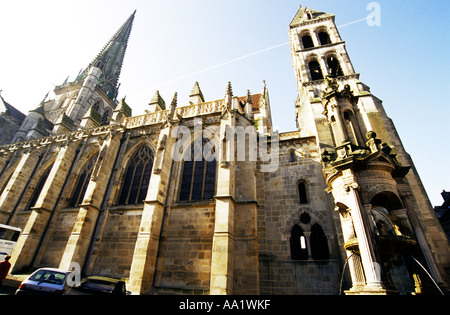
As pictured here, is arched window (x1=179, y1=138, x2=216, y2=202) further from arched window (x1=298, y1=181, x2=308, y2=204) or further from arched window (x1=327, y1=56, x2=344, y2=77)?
arched window (x1=327, y1=56, x2=344, y2=77)

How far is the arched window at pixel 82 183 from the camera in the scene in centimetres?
1270

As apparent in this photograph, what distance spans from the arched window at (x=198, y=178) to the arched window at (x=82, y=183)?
6843 mm

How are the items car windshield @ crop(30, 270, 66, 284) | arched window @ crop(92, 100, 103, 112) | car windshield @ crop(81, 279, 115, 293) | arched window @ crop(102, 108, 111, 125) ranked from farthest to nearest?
arched window @ crop(102, 108, 111, 125) → arched window @ crop(92, 100, 103, 112) → car windshield @ crop(81, 279, 115, 293) → car windshield @ crop(30, 270, 66, 284)

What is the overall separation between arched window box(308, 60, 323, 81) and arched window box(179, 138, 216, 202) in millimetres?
10290

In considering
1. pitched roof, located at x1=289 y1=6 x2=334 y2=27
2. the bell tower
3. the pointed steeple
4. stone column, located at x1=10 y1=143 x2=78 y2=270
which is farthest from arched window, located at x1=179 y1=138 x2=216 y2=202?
the pointed steeple

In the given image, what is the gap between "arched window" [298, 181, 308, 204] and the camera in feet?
31.3

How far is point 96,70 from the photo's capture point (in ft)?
102

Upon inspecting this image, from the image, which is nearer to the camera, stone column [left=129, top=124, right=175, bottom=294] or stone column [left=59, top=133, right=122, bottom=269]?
stone column [left=129, top=124, right=175, bottom=294]

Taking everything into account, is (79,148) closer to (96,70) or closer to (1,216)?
(1,216)

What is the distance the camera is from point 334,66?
15977 mm

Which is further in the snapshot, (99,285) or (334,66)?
(334,66)

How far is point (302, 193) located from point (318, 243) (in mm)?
2235

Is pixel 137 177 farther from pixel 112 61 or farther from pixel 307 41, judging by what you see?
pixel 112 61

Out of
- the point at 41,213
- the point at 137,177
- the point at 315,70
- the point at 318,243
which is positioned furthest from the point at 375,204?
the point at 41,213
